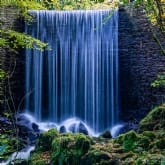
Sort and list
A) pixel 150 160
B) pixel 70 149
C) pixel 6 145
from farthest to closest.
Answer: pixel 70 149 < pixel 150 160 < pixel 6 145

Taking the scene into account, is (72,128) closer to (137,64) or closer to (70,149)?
(137,64)

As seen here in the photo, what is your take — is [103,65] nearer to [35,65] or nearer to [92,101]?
[92,101]

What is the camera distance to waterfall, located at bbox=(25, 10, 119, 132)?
42.7 ft

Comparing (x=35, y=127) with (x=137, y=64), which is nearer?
(x=35, y=127)

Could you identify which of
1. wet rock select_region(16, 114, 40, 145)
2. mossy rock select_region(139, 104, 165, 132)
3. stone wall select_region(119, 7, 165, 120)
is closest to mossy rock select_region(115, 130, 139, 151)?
mossy rock select_region(139, 104, 165, 132)

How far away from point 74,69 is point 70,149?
695 cm

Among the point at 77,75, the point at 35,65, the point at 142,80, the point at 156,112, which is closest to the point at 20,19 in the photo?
the point at 35,65

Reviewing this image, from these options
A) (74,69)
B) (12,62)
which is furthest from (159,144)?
(12,62)

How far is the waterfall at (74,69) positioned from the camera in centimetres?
1300

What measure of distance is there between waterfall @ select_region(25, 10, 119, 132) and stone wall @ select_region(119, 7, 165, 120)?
26 cm

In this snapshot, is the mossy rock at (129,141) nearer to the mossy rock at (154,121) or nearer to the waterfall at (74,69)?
the mossy rock at (154,121)

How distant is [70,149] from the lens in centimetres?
646

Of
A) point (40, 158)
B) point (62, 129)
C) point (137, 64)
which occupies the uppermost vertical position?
point (137, 64)

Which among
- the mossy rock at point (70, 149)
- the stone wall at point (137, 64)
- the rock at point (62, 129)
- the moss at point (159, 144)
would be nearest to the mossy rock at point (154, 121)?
the moss at point (159, 144)
